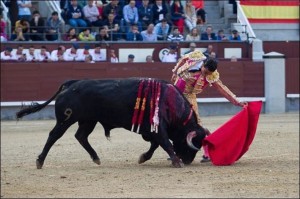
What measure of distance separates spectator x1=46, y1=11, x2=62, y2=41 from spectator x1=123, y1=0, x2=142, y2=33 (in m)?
1.40

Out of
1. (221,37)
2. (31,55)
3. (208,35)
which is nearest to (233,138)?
(31,55)

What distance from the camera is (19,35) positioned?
21516 mm

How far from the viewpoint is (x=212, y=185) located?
1013cm

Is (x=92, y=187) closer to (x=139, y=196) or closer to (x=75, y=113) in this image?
(x=139, y=196)

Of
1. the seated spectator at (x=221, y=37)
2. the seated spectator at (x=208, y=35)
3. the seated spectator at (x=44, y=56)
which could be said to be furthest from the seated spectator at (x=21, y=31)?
the seated spectator at (x=221, y=37)

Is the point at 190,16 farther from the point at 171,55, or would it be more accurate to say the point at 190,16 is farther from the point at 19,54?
the point at 19,54

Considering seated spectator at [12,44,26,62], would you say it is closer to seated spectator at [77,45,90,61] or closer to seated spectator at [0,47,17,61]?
seated spectator at [0,47,17,61]

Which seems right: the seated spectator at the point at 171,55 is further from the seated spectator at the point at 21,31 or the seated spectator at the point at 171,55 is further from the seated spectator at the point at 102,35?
the seated spectator at the point at 21,31

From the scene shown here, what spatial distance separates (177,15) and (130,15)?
1.23 metres

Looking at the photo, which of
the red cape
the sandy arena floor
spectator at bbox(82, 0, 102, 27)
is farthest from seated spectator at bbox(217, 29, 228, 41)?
the red cape

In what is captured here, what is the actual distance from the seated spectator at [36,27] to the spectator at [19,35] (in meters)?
0.13

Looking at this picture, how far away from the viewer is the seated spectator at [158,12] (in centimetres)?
2289

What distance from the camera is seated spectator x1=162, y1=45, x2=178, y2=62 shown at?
22.2m

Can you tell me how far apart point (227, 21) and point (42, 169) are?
523 inches
